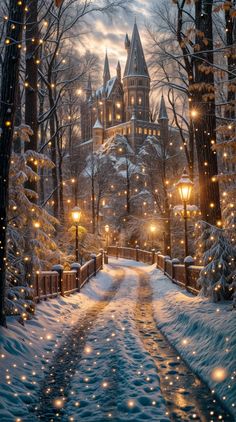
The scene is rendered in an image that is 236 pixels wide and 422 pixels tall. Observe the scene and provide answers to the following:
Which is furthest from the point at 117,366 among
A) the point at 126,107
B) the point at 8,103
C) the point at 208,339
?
the point at 126,107

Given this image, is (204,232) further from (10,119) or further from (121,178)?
(121,178)

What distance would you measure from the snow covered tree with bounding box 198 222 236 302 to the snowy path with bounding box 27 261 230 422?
5.68 feet

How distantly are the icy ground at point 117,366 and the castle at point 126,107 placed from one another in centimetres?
9310

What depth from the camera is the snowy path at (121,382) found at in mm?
5051

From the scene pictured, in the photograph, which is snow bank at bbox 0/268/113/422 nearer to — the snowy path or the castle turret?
the snowy path

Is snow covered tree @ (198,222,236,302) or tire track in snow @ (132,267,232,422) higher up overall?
snow covered tree @ (198,222,236,302)

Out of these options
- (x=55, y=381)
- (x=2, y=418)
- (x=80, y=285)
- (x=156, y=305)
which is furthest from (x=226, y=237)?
(x=80, y=285)

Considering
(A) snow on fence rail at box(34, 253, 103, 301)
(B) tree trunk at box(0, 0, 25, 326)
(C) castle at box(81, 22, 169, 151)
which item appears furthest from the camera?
(C) castle at box(81, 22, 169, 151)

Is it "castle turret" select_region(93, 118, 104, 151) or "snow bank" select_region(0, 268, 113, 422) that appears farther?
"castle turret" select_region(93, 118, 104, 151)

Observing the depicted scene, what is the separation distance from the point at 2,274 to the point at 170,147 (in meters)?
25.8

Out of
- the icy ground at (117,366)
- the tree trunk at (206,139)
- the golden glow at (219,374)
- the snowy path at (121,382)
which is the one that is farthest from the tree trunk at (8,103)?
the tree trunk at (206,139)

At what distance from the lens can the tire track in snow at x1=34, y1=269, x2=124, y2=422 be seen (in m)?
5.19

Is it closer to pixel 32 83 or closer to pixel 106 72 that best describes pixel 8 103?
pixel 32 83

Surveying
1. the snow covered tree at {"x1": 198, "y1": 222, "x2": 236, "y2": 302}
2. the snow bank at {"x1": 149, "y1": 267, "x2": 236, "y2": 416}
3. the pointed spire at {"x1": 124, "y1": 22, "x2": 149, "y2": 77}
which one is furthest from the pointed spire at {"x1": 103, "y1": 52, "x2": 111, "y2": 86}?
the snow bank at {"x1": 149, "y1": 267, "x2": 236, "y2": 416}
